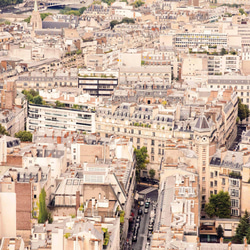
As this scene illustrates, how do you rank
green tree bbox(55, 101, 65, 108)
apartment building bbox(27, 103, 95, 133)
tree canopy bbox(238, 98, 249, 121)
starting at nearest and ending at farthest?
1. apartment building bbox(27, 103, 95, 133)
2. green tree bbox(55, 101, 65, 108)
3. tree canopy bbox(238, 98, 249, 121)

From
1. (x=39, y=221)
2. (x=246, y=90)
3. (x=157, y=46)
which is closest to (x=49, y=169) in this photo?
(x=39, y=221)

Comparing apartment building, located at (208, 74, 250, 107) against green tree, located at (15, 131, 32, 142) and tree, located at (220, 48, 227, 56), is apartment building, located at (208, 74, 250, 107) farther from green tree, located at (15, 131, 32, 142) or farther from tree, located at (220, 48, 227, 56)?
green tree, located at (15, 131, 32, 142)

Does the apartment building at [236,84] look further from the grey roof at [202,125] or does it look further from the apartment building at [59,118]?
the grey roof at [202,125]

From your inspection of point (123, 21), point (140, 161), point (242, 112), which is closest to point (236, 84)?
point (242, 112)

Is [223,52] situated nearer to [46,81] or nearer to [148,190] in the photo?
[46,81]

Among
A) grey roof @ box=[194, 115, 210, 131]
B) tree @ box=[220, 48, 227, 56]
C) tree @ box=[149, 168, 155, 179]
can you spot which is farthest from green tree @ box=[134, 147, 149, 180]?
tree @ box=[220, 48, 227, 56]

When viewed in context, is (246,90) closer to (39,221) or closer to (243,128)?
(243,128)

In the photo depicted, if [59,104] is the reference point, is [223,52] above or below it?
above
